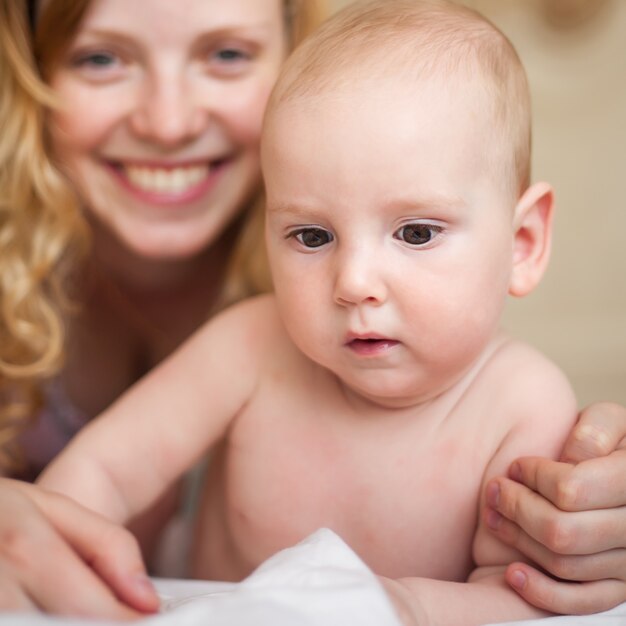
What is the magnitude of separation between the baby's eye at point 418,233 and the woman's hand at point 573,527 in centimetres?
21

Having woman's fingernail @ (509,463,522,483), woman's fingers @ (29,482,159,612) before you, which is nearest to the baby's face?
woman's fingernail @ (509,463,522,483)

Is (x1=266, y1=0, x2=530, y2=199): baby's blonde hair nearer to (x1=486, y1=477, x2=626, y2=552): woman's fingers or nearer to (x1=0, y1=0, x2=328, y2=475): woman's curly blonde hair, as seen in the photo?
(x1=486, y1=477, x2=626, y2=552): woman's fingers

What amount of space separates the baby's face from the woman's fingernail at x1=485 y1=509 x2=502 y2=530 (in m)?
0.13

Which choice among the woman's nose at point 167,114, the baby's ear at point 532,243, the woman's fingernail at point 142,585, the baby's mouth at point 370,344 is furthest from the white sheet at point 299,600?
the woman's nose at point 167,114

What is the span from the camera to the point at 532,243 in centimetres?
89

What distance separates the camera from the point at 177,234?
1.29 meters

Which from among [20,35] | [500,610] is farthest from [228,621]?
[20,35]

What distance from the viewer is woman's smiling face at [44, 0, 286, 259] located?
3.82ft

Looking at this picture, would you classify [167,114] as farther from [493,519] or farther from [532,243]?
[493,519]

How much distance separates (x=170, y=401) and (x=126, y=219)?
0.40 m

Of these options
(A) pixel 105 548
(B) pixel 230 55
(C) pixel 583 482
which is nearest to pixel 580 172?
(B) pixel 230 55

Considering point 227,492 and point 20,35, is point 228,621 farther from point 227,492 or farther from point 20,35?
point 20,35

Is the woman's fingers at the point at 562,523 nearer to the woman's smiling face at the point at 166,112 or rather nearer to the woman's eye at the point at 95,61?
the woman's smiling face at the point at 166,112

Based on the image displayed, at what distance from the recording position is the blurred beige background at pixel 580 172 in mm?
2102
